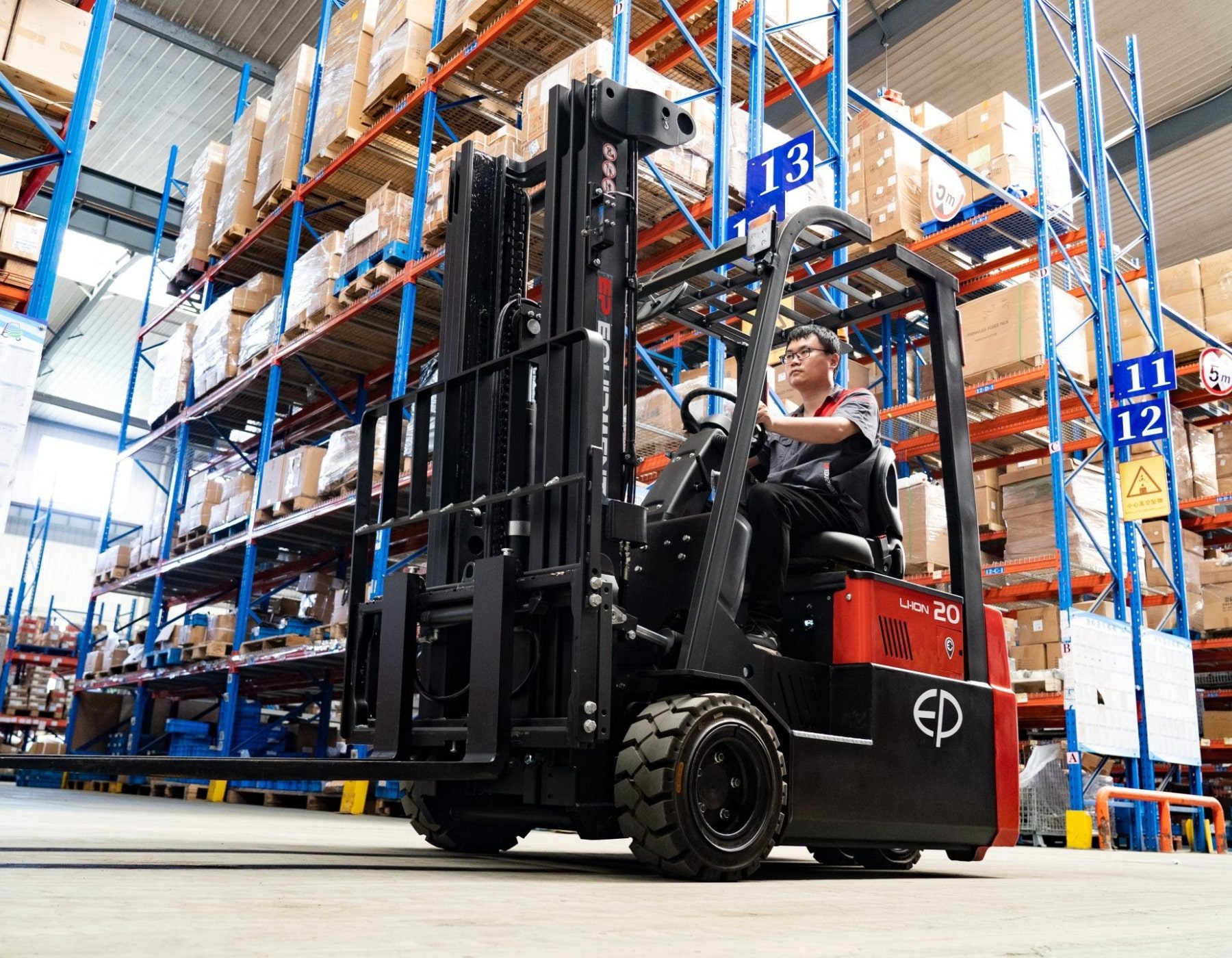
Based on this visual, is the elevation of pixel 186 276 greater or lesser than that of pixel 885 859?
greater

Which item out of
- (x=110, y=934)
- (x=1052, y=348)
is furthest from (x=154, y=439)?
(x=110, y=934)

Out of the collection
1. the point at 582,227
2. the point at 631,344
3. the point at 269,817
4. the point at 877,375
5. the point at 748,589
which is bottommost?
the point at 269,817

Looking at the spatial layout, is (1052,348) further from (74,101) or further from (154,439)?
(154,439)

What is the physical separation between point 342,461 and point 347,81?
3361 mm

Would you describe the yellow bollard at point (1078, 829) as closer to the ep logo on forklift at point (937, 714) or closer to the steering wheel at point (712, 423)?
the ep logo on forklift at point (937, 714)

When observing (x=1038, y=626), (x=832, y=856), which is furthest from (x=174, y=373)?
(x=832, y=856)

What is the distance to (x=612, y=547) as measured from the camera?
9.58ft

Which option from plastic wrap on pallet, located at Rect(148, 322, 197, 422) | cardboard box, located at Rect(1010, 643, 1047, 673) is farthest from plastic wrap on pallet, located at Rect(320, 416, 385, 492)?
cardboard box, located at Rect(1010, 643, 1047, 673)

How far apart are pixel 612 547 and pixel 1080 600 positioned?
26.1ft

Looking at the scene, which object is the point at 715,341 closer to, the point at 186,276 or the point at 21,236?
the point at 21,236

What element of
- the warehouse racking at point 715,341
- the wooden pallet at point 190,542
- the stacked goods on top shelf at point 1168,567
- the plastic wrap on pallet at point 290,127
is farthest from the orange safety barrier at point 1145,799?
the plastic wrap on pallet at point 290,127

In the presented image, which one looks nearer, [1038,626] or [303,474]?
Answer: [1038,626]

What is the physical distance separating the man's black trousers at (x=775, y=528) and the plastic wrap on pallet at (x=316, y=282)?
7.10 meters

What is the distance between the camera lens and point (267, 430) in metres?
10.4
